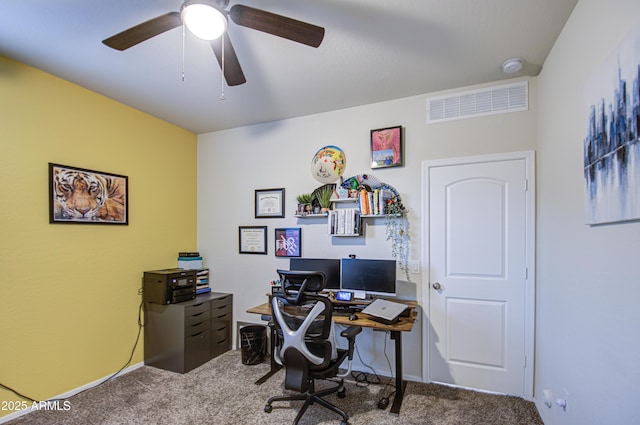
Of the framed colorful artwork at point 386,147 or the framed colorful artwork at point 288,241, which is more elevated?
the framed colorful artwork at point 386,147

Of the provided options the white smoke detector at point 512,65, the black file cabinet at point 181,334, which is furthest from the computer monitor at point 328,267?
the white smoke detector at point 512,65

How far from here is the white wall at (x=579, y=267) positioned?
4.03 ft

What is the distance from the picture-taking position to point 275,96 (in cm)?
301

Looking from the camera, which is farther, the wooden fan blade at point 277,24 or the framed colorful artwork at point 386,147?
the framed colorful artwork at point 386,147

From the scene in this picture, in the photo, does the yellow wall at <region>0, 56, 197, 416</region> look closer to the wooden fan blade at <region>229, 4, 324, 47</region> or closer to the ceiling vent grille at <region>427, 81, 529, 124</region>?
the wooden fan blade at <region>229, 4, 324, 47</region>

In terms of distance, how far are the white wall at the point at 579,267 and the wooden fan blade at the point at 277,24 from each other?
132cm

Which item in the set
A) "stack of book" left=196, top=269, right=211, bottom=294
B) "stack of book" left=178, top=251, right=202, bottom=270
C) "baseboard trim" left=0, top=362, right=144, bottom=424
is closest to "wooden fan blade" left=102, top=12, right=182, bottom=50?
"stack of book" left=178, top=251, right=202, bottom=270

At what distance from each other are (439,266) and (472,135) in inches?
48.2

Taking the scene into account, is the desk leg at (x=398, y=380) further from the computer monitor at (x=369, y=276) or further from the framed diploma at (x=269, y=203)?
the framed diploma at (x=269, y=203)

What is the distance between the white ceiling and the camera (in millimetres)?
1846

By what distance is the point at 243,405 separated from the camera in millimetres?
2510

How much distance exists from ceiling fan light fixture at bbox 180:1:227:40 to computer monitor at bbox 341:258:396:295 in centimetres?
209

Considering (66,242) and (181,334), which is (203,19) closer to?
(66,242)

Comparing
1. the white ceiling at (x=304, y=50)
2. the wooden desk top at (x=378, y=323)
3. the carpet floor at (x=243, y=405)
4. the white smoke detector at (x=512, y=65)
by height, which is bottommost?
the carpet floor at (x=243, y=405)
